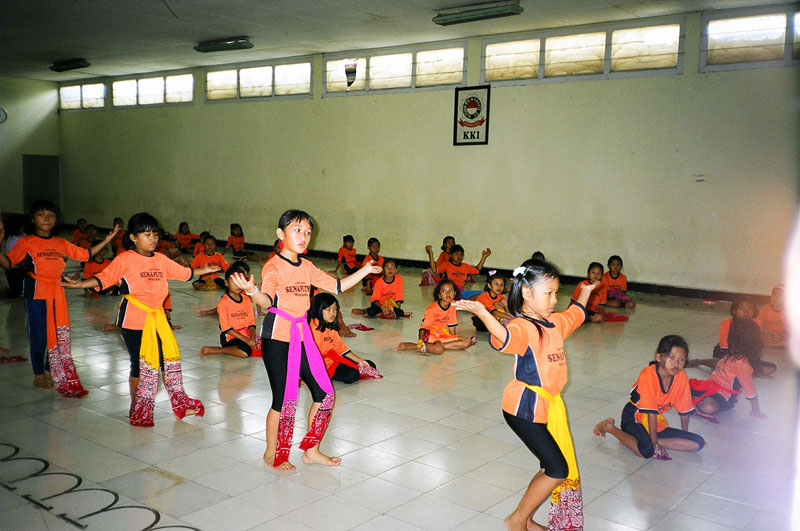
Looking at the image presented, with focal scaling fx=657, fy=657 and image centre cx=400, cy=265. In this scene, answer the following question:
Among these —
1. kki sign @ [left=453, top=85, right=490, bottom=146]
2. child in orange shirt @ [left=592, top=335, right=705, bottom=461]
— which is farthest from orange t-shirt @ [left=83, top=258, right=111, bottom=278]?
child in orange shirt @ [left=592, top=335, right=705, bottom=461]

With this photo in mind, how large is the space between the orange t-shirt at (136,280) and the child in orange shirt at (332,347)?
130 cm

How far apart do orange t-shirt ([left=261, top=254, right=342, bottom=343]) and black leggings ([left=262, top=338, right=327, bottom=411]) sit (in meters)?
0.05

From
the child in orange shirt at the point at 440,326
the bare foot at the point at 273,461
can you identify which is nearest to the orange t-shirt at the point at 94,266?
the child in orange shirt at the point at 440,326

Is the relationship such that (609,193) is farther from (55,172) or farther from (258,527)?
(55,172)

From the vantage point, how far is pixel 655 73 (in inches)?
428

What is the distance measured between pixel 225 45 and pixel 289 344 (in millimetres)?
11394

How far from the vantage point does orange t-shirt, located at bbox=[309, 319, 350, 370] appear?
5.55m

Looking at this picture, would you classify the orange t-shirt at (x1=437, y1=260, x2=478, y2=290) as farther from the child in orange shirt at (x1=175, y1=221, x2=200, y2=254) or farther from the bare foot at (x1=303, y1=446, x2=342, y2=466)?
the child in orange shirt at (x1=175, y1=221, x2=200, y2=254)

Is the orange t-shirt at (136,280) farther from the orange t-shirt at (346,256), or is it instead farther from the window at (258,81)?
the window at (258,81)

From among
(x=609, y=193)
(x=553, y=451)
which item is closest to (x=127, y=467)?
(x=553, y=451)

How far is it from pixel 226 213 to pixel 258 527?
1473 cm

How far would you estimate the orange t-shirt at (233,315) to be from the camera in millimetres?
6723

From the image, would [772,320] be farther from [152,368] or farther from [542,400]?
[152,368]

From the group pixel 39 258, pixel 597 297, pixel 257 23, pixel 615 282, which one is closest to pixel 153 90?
pixel 257 23
